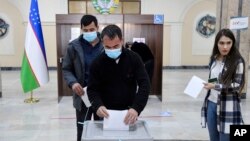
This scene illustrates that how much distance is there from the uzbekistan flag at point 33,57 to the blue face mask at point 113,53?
424 centimetres

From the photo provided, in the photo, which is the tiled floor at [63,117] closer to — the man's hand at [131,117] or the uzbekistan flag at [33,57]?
the uzbekistan flag at [33,57]

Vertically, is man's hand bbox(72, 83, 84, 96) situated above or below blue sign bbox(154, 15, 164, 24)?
below

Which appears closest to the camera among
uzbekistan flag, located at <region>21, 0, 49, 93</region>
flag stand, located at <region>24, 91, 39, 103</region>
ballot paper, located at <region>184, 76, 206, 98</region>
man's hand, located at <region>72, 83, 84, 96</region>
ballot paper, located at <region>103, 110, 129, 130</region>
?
ballot paper, located at <region>103, 110, 129, 130</region>

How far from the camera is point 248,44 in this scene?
20.0 ft

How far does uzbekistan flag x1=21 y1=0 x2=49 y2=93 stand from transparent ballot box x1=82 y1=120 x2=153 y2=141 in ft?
13.9

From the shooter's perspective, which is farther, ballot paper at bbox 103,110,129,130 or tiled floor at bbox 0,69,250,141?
tiled floor at bbox 0,69,250,141

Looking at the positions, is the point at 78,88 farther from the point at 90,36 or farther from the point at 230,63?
the point at 230,63

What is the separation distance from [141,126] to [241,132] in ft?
2.03

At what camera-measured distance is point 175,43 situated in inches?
435

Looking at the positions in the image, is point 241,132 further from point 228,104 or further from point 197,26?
point 197,26

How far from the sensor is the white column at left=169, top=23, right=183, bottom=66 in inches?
430

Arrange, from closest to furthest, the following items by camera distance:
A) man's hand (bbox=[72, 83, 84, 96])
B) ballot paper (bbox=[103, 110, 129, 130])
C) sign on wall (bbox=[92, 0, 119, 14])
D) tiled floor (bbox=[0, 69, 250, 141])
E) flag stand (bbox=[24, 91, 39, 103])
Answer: ballot paper (bbox=[103, 110, 129, 130])
man's hand (bbox=[72, 83, 84, 96])
tiled floor (bbox=[0, 69, 250, 141])
flag stand (bbox=[24, 91, 39, 103])
sign on wall (bbox=[92, 0, 119, 14])

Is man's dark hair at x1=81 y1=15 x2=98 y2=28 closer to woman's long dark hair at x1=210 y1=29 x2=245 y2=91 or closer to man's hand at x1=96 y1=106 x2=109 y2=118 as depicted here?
man's hand at x1=96 y1=106 x2=109 y2=118

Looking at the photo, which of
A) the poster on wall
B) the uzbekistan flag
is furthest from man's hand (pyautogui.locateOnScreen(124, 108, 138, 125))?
the poster on wall
